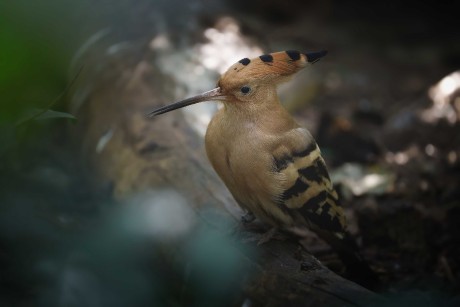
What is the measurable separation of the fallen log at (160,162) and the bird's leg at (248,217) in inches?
2.5

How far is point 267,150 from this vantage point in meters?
2.90

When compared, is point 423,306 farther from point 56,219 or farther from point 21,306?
point 56,219

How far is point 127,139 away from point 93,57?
0.89m

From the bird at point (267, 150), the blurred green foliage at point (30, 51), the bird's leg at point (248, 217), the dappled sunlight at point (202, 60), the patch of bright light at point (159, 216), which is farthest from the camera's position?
the dappled sunlight at point (202, 60)

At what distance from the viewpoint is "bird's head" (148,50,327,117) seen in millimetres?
2883

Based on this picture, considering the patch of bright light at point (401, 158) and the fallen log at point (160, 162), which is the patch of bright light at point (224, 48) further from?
the patch of bright light at point (401, 158)

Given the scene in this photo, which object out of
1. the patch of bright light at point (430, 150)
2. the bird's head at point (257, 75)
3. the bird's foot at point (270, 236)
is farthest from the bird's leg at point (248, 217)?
the patch of bright light at point (430, 150)

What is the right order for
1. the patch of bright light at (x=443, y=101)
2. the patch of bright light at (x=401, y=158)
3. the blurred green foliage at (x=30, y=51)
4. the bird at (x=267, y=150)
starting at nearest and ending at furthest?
the blurred green foliage at (x=30, y=51), the bird at (x=267, y=150), the patch of bright light at (x=401, y=158), the patch of bright light at (x=443, y=101)

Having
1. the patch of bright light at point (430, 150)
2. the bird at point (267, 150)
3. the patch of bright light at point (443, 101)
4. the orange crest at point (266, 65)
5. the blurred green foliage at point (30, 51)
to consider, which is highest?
the patch of bright light at point (443, 101)

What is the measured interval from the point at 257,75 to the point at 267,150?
389mm

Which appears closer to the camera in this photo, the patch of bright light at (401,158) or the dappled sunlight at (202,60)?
the dappled sunlight at (202,60)

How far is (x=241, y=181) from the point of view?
288 cm

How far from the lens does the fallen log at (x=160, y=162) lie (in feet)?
7.92

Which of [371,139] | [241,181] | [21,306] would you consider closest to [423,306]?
[241,181]
